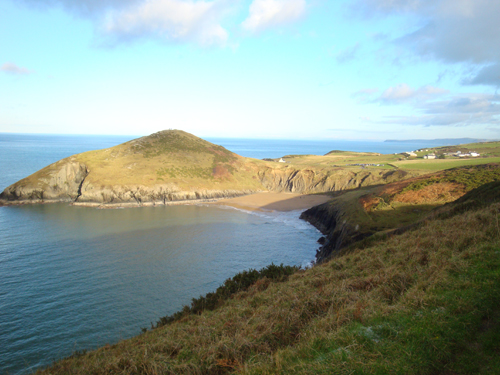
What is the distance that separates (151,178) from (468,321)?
69817 millimetres

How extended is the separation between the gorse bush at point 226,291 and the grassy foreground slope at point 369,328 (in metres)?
3.44

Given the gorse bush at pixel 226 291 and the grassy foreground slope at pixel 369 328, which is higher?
the grassy foreground slope at pixel 369 328

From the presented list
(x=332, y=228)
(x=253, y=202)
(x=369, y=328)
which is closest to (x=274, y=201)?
(x=253, y=202)

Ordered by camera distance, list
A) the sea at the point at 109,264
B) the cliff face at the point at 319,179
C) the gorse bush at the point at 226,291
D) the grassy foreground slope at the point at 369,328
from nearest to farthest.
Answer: the grassy foreground slope at the point at 369,328
the gorse bush at the point at 226,291
the sea at the point at 109,264
the cliff face at the point at 319,179

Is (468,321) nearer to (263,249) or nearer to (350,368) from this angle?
Result: (350,368)

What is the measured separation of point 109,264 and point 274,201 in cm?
4306

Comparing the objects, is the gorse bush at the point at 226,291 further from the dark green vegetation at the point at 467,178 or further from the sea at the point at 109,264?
the dark green vegetation at the point at 467,178

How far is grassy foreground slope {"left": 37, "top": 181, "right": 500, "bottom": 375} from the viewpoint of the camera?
6.26 m

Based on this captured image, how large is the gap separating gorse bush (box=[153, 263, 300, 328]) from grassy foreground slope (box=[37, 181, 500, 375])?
344 centimetres

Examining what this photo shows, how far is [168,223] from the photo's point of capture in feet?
159

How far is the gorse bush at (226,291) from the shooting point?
15992 millimetres

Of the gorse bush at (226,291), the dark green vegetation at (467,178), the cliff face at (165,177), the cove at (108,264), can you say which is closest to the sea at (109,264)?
the cove at (108,264)

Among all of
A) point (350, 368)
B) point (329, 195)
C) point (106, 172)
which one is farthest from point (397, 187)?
point (106, 172)

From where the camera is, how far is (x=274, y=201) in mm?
67562
